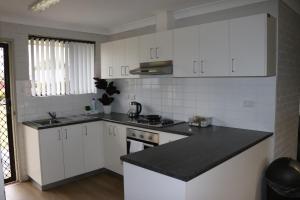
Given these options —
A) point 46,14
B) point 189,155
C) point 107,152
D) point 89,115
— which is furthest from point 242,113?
point 46,14

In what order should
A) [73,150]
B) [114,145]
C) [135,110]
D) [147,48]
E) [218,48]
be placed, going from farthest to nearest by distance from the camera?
[135,110] → [114,145] → [73,150] → [147,48] → [218,48]

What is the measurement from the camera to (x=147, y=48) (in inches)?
136

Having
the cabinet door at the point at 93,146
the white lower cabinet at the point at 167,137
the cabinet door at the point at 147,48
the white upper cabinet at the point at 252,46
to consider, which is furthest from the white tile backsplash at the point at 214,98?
the cabinet door at the point at 93,146

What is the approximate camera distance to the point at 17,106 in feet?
11.9

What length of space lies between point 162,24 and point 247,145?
1.96 m

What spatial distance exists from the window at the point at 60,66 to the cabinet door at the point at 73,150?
0.80 meters

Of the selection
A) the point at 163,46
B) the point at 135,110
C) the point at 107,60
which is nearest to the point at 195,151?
the point at 163,46

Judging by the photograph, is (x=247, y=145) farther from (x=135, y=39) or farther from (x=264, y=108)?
(x=135, y=39)

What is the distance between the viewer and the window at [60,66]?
12.6ft

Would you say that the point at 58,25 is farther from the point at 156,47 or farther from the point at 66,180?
the point at 66,180

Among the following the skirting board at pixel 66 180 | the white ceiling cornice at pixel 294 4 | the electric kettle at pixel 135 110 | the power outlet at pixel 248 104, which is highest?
the white ceiling cornice at pixel 294 4

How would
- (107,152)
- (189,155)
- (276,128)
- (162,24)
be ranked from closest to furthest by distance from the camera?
(189,155) → (276,128) → (162,24) → (107,152)

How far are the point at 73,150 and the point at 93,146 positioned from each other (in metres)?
0.34

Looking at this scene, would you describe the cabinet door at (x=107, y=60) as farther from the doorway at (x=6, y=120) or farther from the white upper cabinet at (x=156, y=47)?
the doorway at (x=6, y=120)
